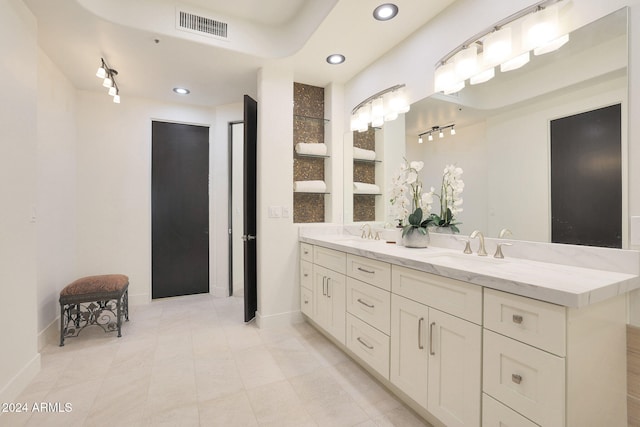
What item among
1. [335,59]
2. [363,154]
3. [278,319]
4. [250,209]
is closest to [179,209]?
[250,209]

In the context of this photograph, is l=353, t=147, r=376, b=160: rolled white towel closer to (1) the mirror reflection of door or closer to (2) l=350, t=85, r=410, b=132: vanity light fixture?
(2) l=350, t=85, r=410, b=132: vanity light fixture

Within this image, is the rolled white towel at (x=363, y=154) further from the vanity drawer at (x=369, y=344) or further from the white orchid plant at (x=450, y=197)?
the vanity drawer at (x=369, y=344)

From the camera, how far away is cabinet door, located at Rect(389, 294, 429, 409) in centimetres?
142

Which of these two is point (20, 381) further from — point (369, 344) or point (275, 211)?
point (369, 344)

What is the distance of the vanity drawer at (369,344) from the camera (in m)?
1.69

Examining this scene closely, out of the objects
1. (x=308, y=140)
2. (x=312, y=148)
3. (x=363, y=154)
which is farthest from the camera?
(x=308, y=140)

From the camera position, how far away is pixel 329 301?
2326 millimetres

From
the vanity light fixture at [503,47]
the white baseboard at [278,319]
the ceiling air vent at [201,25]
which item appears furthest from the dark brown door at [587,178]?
the ceiling air vent at [201,25]

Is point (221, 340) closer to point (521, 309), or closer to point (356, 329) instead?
point (356, 329)

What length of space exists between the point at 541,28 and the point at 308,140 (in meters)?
2.13

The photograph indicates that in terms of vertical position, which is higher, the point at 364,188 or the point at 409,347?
the point at 364,188

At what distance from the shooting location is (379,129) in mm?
Result: 2705

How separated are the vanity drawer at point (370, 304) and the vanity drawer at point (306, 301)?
0.69 meters

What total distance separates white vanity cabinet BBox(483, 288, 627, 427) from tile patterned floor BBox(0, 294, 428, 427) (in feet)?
2.23
